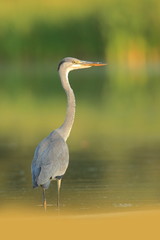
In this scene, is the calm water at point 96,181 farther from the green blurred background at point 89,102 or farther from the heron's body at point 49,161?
the heron's body at point 49,161

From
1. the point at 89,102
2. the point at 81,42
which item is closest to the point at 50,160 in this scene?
the point at 89,102

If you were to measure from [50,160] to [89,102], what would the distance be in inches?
495

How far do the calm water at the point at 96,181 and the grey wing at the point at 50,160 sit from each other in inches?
17.3

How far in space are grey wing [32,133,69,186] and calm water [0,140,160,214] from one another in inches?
17.3

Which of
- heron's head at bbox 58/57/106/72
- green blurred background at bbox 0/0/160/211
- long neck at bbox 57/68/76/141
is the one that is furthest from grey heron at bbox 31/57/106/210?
heron's head at bbox 58/57/106/72

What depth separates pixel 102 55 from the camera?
150 feet

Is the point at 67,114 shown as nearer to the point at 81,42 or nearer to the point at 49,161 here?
the point at 49,161

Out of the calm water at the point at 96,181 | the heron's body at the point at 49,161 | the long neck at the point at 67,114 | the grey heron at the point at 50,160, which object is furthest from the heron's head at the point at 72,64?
the calm water at the point at 96,181

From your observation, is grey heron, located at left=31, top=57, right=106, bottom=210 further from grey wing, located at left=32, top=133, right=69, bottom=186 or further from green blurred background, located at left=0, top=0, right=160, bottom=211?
green blurred background, located at left=0, top=0, right=160, bottom=211

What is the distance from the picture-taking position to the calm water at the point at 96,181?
25.3 feet

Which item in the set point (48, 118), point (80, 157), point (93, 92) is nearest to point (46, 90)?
point (93, 92)

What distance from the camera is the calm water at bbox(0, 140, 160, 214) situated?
25.3 ft

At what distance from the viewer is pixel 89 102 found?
1983 cm

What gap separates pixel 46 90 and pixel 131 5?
878 inches
